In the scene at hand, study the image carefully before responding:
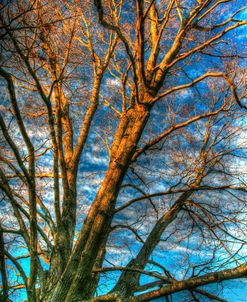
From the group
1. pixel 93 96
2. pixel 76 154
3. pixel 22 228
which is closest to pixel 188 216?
pixel 76 154

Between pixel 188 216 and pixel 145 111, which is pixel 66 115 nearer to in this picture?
pixel 145 111

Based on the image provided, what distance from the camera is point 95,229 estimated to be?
11.6ft

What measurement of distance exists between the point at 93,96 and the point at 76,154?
1.27 meters

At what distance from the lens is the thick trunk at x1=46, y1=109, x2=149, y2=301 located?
3.41 metres

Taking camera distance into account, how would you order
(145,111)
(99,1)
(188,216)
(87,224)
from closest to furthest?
(99,1), (87,224), (145,111), (188,216)

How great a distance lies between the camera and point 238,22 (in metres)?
4.86

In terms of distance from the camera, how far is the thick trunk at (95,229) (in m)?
3.41

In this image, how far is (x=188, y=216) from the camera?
6.16m

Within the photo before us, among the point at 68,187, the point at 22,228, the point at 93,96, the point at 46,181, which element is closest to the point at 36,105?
the point at 93,96

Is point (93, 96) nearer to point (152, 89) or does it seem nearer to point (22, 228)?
point (152, 89)

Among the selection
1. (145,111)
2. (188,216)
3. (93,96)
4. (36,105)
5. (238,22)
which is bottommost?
(188,216)

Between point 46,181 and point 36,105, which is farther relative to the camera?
point 46,181

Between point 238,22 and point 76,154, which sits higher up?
point 238,22

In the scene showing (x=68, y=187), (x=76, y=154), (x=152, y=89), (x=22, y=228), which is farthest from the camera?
(x=76, y=154)
